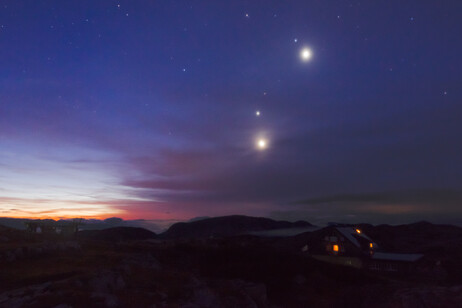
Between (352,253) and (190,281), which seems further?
(352,253)

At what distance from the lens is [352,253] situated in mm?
65750

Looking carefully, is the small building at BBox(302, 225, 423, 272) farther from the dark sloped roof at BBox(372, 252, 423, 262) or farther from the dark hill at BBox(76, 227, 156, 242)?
the dark hill at BBox(76, 227, 156, 242)

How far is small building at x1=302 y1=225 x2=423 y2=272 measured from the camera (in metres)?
63.9

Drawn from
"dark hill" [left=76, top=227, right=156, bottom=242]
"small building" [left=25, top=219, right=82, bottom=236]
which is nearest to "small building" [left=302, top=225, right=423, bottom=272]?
"small building" [left=25, top=219, right=82, bottom=236]

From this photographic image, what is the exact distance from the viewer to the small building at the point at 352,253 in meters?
63.9

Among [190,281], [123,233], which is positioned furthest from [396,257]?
[123,233]

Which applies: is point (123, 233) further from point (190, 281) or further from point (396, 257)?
point (190, 281)

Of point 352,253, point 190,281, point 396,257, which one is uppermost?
point 190,281

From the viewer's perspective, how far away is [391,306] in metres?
29.5

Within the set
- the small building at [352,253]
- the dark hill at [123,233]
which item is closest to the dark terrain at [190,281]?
the small building at [352,253]

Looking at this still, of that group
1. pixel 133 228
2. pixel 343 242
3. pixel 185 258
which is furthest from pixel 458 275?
Result: pixel 133 228

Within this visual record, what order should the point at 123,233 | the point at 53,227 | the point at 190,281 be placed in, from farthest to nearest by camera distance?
1. the point at 123,233
2. the point at 53,227
3. the point at 190,281

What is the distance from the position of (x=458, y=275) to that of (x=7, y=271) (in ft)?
242

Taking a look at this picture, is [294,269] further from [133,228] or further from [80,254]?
[133,228]
